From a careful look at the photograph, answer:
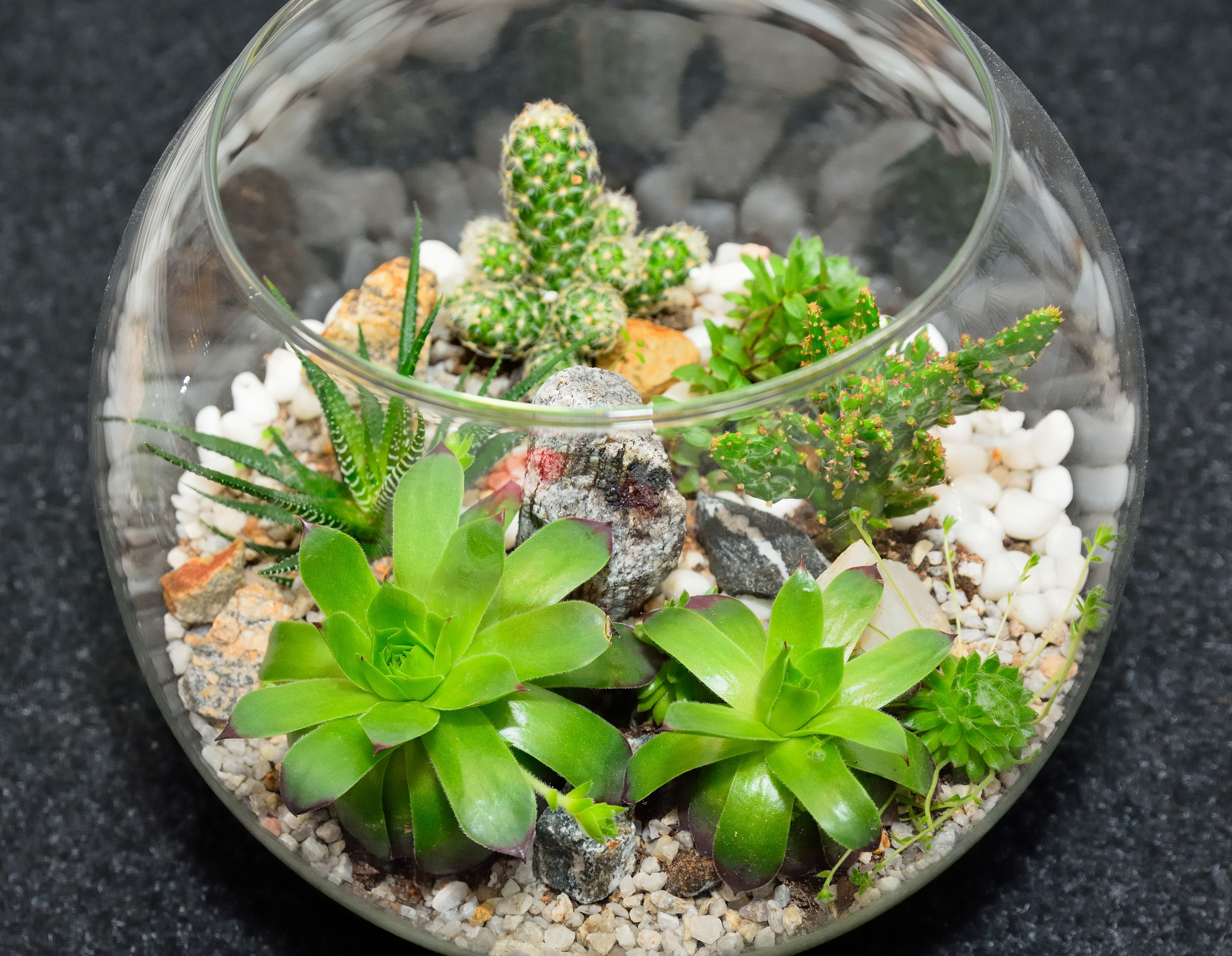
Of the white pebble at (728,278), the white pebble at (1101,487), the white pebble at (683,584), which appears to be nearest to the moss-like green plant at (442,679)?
the white pebble at (683,584)

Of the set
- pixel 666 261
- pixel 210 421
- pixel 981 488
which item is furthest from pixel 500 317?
pixel 981 488

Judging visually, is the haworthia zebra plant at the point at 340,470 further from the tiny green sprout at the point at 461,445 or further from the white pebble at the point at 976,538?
the white pebble at the point at 976,538

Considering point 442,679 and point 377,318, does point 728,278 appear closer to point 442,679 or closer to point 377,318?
point 377,318

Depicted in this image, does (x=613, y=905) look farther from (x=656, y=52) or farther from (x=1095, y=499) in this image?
(x=656, y=52)

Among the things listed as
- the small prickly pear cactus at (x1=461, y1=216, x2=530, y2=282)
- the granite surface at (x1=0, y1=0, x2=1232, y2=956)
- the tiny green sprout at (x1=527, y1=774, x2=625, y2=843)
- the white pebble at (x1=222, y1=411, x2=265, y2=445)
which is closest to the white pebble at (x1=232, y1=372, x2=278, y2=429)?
the white pebble at (x1=222, y1=411, x2=265, y2=445)

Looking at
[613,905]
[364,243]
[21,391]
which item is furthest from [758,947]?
[21,391]
